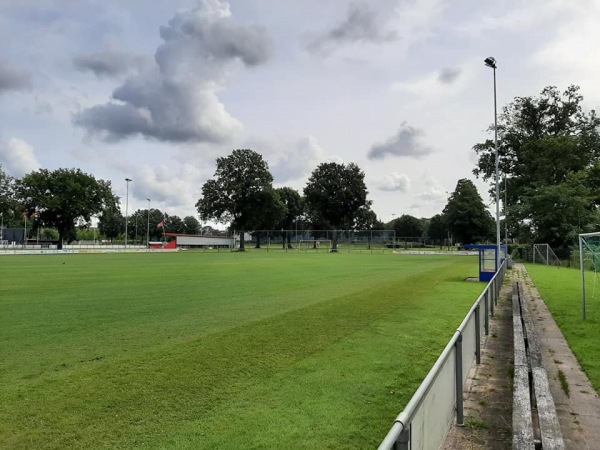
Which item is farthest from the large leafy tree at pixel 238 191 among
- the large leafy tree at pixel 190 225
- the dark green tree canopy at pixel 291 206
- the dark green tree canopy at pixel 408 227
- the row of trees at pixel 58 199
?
the large leafy tree at pixel 190 225

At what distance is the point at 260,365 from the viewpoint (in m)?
6.60

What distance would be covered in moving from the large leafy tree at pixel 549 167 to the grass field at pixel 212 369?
35.0 meters

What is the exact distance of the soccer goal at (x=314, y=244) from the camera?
7906cm

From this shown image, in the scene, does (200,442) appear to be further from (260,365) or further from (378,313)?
(378,313)

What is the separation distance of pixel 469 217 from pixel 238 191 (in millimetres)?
51043

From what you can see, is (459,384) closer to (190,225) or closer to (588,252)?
(588,252)

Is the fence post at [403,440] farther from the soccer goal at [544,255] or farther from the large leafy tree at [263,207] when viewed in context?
the large leafy tree at [263,207]

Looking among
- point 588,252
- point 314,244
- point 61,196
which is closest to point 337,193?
point 314,244

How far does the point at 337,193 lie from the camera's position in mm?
83062

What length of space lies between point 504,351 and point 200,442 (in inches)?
232

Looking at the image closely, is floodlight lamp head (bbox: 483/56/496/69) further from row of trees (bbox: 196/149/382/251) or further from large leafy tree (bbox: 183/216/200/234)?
large leafy tree (bbox: 183/216/200/234)

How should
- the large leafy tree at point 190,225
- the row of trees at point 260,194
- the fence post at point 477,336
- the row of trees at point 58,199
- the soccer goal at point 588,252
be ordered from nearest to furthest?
the fence post at point 477,336, the soccer goal at point 588,252, the row of trees at point 58,199, the row of trees at point 260,194, the large leafy tree at point 190,225

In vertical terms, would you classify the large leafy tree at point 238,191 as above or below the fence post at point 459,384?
→ above

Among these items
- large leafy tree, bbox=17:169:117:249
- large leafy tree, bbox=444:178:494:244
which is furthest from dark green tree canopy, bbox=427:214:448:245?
large leafy tree, bbox=17:169:117:249
